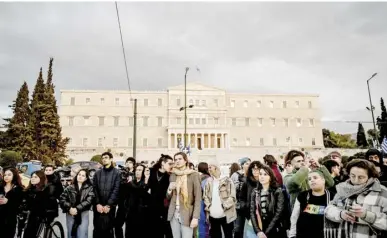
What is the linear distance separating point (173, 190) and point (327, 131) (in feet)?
247

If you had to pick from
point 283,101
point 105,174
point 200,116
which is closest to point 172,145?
point 200,116

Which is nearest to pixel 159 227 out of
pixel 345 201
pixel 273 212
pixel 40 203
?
pixel 40 203

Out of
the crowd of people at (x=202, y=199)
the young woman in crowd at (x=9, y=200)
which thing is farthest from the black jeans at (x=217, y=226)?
the young woman in crowd at (x=9, y=200)

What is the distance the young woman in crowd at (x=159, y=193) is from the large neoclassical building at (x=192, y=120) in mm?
51193

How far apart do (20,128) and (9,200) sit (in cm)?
3285

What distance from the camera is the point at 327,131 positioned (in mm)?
73438

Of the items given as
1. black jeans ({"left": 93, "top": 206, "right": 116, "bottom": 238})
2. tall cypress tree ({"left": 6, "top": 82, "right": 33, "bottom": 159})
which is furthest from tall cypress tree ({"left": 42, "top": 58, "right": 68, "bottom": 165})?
black jeans ({"left": 93, "top": 206, "right": 116, "bottom": 238})

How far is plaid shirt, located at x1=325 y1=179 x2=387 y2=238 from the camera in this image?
297cm

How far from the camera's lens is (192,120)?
61.6 metres

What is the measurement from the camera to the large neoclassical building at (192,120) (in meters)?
60.5

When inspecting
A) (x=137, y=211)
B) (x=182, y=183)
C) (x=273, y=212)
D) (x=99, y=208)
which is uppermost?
(x=182, y=183)

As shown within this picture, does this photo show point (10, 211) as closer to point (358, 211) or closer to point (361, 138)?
point (358, 211)

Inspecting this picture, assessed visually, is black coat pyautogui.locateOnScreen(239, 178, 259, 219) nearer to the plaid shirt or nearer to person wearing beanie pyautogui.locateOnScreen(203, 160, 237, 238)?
person wearing beanie pyautogui.locateOnScreen(203, 160, 237, 238)

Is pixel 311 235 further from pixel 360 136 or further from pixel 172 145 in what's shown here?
pixel 360 136
